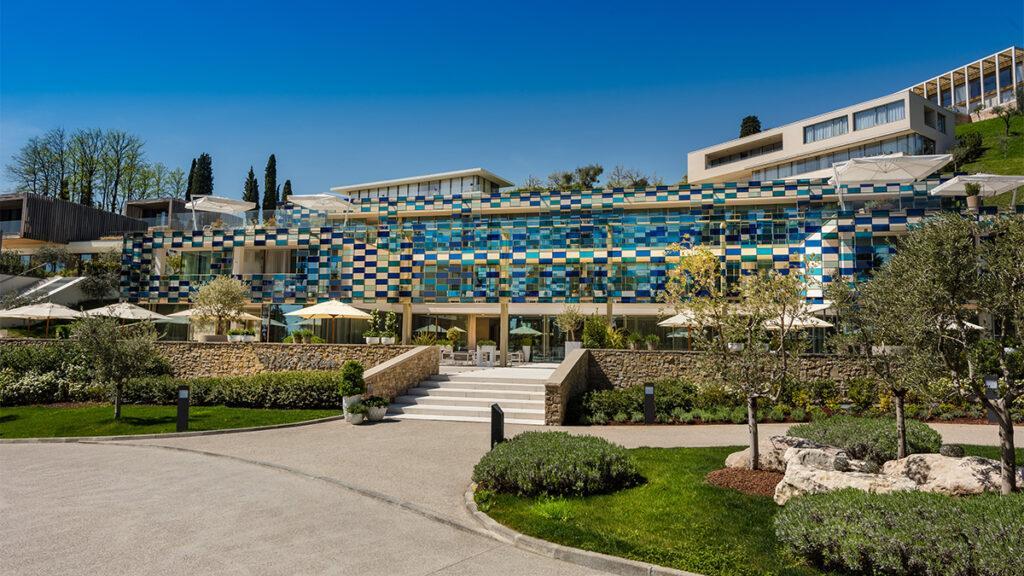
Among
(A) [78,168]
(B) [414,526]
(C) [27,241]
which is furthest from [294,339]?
(A) [78,168]

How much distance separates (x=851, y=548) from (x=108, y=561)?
7103 millimetres

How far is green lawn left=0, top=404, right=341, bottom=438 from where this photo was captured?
48.9ft

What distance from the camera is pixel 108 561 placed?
20.0 ft

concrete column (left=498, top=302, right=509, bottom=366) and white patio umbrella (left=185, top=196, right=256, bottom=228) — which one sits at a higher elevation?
white patio umbrella (left=185, top=196, right=256, bottom=228)

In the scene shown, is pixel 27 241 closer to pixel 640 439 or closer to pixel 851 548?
pixel 640 439

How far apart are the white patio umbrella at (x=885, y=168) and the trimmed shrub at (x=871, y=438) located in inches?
799

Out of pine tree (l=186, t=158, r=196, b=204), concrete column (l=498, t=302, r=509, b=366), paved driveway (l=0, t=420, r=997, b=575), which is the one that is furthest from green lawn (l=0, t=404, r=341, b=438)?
pine tree (l=186, t=158, r=196, b=204)

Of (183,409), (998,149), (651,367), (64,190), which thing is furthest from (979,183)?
(64,190)

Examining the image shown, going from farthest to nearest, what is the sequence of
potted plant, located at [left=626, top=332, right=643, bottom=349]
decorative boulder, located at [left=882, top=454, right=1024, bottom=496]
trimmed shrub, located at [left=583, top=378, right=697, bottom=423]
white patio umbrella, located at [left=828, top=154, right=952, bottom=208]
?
white patio umbrella, located at [left=828, top=154, right=952, bottom=208], potted plant, located at [left=626, top=332, right=643, bottom=349], trimmed shrub, located at [left=583, top=378, right=697, bottom=423], decorative boulder, located at [left=882, top=454, right=1024, bottom=496]

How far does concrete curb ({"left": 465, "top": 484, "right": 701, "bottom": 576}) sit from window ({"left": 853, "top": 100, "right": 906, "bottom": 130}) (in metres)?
51.1

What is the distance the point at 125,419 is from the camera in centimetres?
1609

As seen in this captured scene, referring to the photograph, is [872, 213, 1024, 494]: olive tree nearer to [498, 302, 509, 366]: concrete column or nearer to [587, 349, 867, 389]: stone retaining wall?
[587, 349, 867, 389]: stone retaining wall

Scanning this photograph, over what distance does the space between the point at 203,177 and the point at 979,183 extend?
61.8 m

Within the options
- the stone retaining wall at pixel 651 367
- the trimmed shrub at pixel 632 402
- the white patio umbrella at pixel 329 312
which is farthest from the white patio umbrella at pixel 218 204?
the trimmed shrub at pixel 632 402
